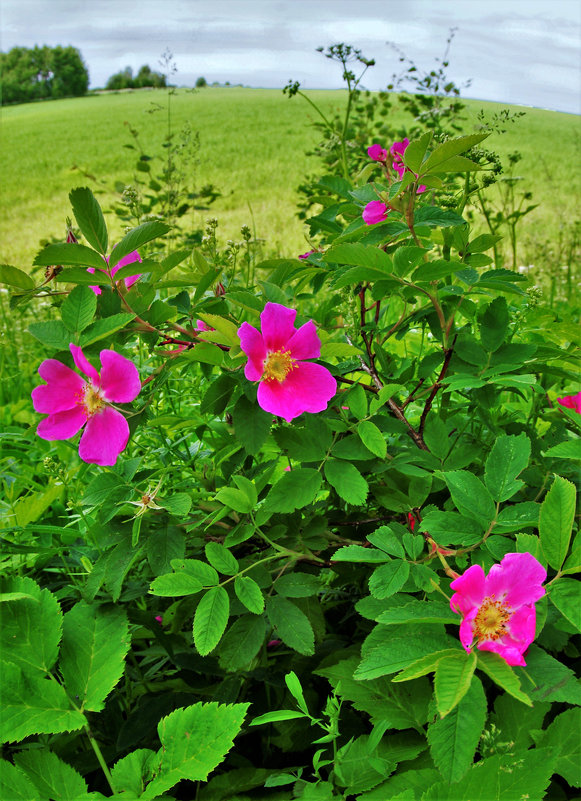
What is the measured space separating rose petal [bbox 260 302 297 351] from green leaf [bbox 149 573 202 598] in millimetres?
250

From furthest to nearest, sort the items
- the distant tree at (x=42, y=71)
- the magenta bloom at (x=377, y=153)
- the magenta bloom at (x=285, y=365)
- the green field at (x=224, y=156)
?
the distant tree at (x=42, y=71), the green field at (x=224, y=156), the magenta bloom at (x=377, y=153), the magenta bloom at (x=285, y=365)

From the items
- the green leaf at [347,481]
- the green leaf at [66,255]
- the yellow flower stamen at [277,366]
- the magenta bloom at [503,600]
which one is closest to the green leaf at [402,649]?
the magenta bloom at [503,600]

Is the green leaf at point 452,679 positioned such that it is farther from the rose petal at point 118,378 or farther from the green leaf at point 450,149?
the green leaf at point 450,149

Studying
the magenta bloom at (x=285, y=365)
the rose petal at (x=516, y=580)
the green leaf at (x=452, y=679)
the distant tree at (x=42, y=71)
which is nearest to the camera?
the green leaf at (x=452, y=679)

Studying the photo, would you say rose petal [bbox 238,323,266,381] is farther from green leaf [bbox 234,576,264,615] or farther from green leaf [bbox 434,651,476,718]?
green leaf [bbox 434,651,476,718]

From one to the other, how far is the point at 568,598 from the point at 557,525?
0.07 meters

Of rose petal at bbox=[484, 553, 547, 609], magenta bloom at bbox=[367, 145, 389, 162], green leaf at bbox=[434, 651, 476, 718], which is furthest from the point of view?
magenta bloom at bbox=[367, 145, 389, 162]

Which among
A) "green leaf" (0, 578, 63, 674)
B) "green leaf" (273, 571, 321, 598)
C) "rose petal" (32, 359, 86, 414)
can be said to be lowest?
"green leaf" (0, 578, 63, 674)

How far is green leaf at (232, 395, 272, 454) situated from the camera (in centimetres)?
72

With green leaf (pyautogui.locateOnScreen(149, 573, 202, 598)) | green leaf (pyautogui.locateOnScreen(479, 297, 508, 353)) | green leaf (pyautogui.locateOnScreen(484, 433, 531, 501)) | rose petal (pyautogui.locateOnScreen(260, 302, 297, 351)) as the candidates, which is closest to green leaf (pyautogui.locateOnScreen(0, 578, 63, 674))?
green leaf (pyautogui.locateOnScreen(149, 573, 202, 598))

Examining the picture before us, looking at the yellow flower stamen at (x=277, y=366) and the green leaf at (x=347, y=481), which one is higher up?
the yellow flower stamen at (x=277, y=366)

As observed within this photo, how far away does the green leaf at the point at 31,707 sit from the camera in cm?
67

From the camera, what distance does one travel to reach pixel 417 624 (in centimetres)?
63

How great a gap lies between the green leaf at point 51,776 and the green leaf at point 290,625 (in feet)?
0.77
